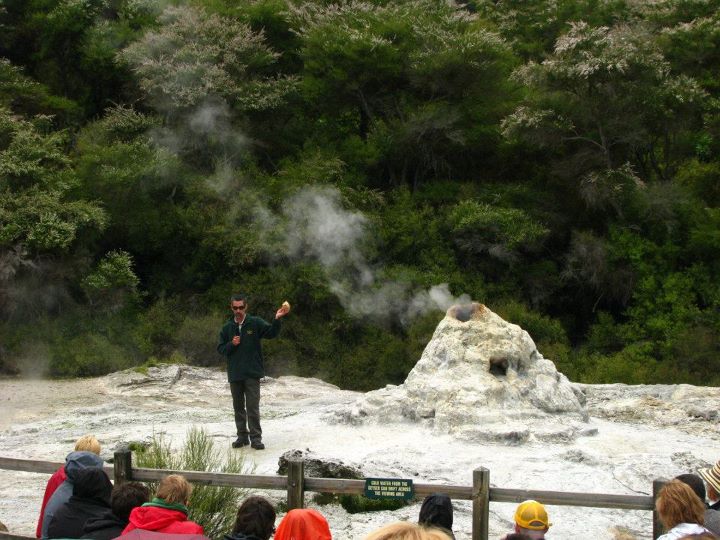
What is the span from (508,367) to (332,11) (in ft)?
43.4

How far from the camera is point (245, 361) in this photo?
30.6ft

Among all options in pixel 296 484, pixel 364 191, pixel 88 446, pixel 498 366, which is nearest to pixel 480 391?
pixel 498 366

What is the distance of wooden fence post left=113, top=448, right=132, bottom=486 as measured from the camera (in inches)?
255

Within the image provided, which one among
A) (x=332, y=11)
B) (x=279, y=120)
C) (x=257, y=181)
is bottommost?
(x=257, y=181)

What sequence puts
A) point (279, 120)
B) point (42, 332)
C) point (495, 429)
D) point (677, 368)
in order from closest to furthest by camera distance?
1. point (495, 429)
2. point (677, 368)
3. point (42, 332)
4. point (279, 120)

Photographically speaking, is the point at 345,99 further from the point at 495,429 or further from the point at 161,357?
the point at 495,429

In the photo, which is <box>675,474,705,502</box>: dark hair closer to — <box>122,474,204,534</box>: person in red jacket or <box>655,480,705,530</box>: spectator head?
<box>655,480,705,530</box>: spectator head

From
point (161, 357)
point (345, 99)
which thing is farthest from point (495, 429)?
point (345, 99)

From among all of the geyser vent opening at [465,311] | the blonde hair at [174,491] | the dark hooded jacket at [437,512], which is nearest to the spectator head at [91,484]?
the blonde hair at [174,491]

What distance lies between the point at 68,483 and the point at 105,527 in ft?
2.60

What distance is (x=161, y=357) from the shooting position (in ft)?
60.6

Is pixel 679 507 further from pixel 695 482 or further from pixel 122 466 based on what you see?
pixel 122 466

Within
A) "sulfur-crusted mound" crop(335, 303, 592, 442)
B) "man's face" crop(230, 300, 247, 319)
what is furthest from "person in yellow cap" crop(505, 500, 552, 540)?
"man's face" crop(230, 300, 247, 319)

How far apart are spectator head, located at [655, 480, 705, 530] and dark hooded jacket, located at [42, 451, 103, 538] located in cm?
293
